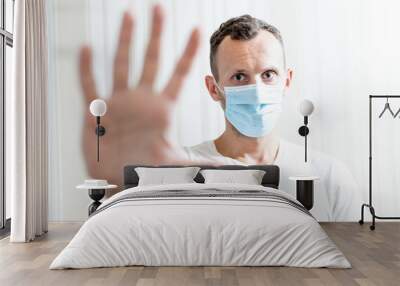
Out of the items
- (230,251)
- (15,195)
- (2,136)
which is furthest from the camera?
(2,136)

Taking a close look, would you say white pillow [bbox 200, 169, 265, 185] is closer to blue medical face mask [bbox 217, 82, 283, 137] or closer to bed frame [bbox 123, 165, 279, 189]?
bed frame [bbox 123, 165, 279, 189]

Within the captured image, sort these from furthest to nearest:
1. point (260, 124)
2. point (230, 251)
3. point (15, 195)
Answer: point (260, 124) → point (15, 195) → point (230, 251)

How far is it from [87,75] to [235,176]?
2.33 m

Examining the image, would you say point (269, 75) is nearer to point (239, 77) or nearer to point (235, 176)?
point (239, 77)

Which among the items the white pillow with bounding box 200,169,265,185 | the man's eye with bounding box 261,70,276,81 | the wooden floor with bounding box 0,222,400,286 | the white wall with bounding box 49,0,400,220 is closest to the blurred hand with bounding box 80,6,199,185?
the white wall with bounding box 49,0,400,220

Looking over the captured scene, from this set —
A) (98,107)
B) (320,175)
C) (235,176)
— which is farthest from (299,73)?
(98,107)

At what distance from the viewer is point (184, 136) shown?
7.39 metres

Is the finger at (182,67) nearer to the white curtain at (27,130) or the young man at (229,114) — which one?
the young man at (229,114)

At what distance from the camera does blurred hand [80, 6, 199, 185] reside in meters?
7.38

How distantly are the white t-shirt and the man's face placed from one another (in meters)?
0.74

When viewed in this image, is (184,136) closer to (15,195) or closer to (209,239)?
(15,195)

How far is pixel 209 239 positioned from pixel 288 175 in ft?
9.84

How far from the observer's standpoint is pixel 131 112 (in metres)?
7.39

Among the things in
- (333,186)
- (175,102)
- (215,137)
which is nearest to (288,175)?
(333,186)
